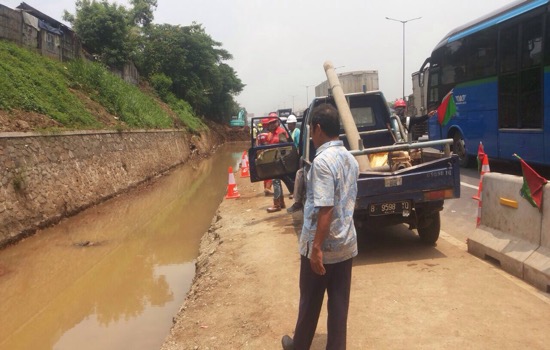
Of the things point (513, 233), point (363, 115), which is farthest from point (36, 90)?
point (513, 233)

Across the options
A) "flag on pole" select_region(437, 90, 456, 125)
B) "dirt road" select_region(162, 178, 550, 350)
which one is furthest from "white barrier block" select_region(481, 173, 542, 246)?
"flag on pole" select_region(437, 90, 456, 125)

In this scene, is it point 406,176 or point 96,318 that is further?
point 96,318

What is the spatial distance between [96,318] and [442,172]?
4.74 meters

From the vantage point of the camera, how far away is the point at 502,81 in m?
10.6

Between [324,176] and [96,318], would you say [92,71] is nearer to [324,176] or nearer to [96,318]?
[96,318]

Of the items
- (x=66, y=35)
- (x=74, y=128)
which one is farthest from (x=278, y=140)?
(x=66, y=35)

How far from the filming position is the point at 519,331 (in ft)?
11.6

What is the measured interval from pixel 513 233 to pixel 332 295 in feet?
9.91

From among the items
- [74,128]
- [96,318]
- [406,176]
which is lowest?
[96,318]

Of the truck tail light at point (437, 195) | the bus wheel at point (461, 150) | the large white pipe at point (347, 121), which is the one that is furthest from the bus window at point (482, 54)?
the truck tail light at point (437, 195)

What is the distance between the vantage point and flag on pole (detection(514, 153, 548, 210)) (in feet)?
14.9

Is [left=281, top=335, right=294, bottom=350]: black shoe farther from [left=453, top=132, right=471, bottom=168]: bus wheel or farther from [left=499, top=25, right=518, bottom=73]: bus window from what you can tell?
[left=453, top=132, right=471, bottom=168]: bus wheel

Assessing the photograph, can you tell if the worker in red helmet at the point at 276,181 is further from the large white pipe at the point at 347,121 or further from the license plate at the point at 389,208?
the license plate at the point at 389,208

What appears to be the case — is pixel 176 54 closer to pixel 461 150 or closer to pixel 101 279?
pixel 461 150
